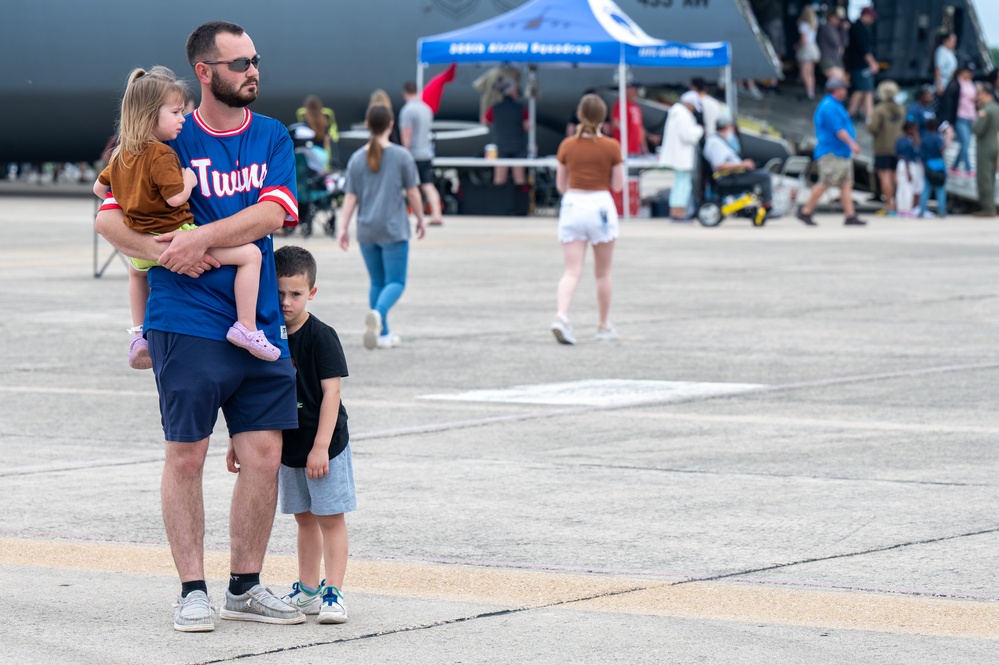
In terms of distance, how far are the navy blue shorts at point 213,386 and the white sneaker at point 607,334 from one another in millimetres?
7725

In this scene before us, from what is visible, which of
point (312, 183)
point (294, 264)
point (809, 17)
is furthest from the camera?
point (809, 17)

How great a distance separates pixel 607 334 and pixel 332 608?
305 inches

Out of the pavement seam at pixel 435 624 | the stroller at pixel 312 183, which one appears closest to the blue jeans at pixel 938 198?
the stroller at pixel 312 183

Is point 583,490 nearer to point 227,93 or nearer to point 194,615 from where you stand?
point 194,615

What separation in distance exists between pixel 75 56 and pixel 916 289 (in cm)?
1896

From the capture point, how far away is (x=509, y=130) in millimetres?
28438

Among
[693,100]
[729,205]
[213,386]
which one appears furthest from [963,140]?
[213,386]

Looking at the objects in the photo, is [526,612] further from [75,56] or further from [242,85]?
[75,56]

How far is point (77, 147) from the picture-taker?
32594mm

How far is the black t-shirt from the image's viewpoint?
5195 millimetres

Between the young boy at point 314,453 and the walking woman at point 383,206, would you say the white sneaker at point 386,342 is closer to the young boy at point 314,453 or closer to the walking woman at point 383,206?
the walking woman at point 383,206

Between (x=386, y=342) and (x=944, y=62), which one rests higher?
(x=944, y=62)

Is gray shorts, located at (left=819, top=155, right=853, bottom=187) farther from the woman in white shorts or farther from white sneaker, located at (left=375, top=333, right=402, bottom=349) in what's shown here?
white sneaker, located at (left=375, top=333, right=402, bottom=349)

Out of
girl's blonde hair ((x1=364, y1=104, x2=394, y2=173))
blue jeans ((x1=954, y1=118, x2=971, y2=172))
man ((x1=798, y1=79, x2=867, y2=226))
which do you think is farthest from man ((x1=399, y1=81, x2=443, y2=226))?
girl's blonde hair ((x1=364, y1=104, x2=394, y2=173))
